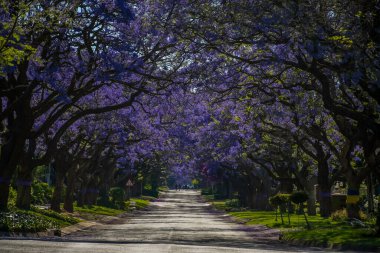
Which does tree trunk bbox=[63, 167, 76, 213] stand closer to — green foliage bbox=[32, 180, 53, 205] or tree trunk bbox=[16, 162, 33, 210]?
green foliage bbox=[32, 180, 53, 205]

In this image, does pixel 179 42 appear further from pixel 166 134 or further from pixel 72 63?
A: pixel 166 134

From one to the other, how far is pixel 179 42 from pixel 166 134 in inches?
Answer: 858

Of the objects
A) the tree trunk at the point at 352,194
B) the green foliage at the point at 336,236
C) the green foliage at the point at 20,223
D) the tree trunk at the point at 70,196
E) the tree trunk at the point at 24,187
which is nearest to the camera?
the green foliage at the point at 336,236

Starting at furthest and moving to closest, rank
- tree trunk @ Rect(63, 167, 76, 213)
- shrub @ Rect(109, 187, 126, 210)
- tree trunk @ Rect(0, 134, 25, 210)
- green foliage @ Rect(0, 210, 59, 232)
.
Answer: shrub @ Rect(109, 187, 126, 210) → tree trunk @ Rect(63, 167, 76, 213) → tree trunk @ Rect(0, 134, 25, 210) → green foliage @ Rect(0, 210, 59, 232)

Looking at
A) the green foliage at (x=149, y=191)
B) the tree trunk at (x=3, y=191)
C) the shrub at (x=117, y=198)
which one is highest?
the green foliage at (x=149, y=191)

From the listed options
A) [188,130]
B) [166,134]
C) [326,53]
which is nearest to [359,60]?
[326,53]

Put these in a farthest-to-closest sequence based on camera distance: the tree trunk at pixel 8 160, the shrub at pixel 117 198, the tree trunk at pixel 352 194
Result: the shrub at pixel 117 198 → the tree trunk at pixel 352 194 → the tree trunk at pixel 8 160

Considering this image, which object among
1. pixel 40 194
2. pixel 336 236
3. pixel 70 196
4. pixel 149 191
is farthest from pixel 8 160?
pixel 149 191

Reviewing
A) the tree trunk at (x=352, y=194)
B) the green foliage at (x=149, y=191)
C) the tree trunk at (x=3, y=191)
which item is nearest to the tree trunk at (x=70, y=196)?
the tree trunk at (x=3, y=191)

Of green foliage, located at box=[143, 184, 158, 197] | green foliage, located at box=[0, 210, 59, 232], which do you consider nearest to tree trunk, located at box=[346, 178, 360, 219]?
green foliage, located at box=[0, 210, 59, 232]

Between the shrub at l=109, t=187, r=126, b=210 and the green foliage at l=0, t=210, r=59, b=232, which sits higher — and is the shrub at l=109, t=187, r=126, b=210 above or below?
above

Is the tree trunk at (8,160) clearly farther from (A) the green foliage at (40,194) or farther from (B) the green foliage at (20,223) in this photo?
(A) the green foliage at (40,194)

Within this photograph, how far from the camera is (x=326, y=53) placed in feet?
69.7

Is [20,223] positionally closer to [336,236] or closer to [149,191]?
[336,236]
